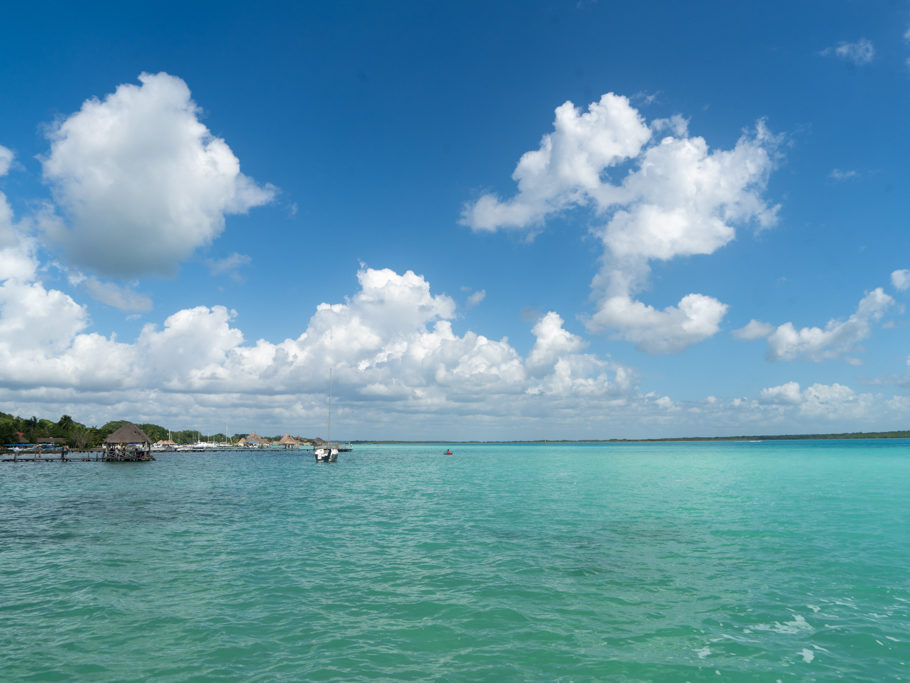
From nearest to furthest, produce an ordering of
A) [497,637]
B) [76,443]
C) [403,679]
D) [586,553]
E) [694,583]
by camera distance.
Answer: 1. [403,679]
2. [497,637]
3. [694,583]
4. [586,553]
5. [76,443]

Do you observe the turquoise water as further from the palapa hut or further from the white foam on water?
the palapa hut

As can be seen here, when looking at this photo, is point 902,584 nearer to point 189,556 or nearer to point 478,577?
point 478,577

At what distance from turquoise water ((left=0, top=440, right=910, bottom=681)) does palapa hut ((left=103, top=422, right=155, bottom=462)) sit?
3257 inches

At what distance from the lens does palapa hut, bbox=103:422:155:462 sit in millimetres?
104631

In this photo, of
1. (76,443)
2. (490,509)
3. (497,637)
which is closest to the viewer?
(497,637)

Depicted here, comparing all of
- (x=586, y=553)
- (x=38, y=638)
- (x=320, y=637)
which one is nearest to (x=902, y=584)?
(x=586, y=553)

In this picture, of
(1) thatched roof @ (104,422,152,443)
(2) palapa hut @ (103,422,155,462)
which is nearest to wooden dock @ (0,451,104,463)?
(2) palapa hut @ (103,422,155,462)

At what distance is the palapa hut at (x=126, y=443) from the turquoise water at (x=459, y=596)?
271ft

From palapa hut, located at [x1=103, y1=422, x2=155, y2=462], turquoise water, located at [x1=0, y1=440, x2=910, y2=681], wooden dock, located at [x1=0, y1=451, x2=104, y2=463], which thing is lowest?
wooden dock, located at [x1=0, y1=451, x2=104, y2=463]

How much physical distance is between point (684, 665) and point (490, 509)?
2560 centimetres

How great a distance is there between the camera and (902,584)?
17047 mm

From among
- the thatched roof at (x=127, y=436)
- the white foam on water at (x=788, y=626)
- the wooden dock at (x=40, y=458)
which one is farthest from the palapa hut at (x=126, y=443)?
the white foam on water at (x=788, y=626)

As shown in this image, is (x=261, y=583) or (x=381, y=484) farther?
(x=381, y=484)

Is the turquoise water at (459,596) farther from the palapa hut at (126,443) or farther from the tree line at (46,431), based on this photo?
the tree line at (46,431)
